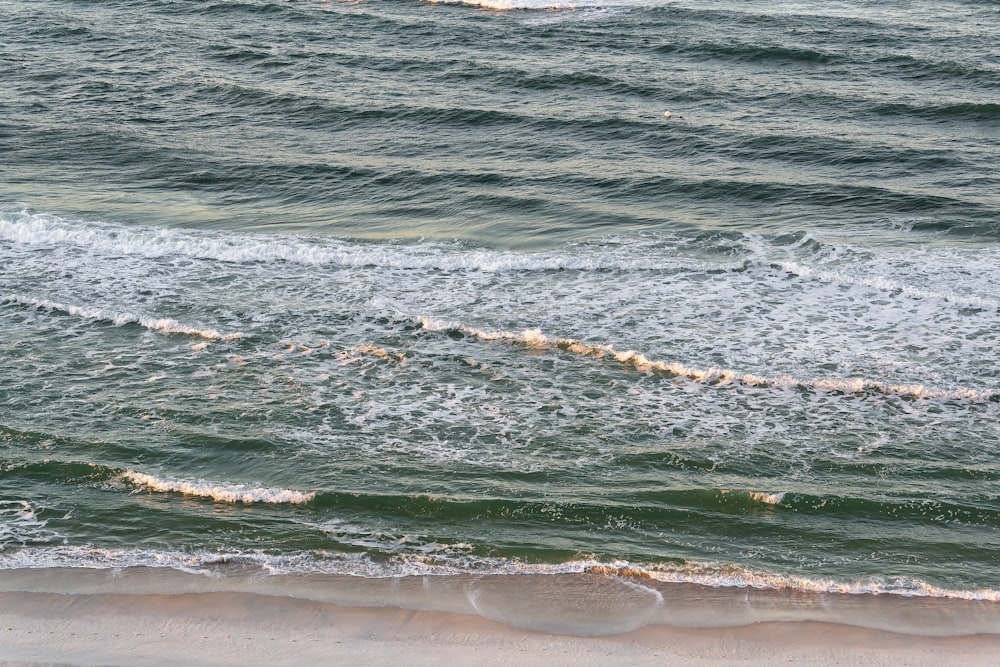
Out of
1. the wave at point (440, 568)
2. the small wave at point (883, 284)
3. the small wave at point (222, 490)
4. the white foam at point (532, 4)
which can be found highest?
the white foam at point (532, 4)

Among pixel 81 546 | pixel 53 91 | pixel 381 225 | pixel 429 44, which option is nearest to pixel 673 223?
pixel 381 225

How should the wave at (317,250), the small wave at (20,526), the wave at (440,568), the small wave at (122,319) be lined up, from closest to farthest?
the wave at (440,568) < the small wave at (20,526) < the small wave at (122,319) < the wave at (317,250)

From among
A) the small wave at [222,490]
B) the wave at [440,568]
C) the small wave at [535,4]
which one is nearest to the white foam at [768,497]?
the wave at [440,568]

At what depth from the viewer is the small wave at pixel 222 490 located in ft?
26.1

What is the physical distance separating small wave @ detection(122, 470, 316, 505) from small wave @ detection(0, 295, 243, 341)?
277 cm

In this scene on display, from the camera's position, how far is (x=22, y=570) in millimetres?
7105

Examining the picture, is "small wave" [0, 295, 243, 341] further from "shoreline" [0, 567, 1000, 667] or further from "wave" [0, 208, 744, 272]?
"shoreline" [0, 567, 1000, 667]

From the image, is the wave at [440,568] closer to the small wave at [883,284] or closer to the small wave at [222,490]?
the small wave at [222,490]

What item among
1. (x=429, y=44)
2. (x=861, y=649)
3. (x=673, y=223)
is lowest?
(x=861, y=649)

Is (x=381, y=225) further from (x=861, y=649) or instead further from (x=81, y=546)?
(x=861, y=649)

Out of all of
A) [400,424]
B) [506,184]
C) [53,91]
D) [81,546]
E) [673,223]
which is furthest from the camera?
[53,91]

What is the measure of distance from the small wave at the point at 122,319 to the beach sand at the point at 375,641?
445cm

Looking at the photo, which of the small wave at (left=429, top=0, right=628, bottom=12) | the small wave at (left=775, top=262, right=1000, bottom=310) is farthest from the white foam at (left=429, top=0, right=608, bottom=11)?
the small wave at (left=775, top=262, right=1000, bottom=310)

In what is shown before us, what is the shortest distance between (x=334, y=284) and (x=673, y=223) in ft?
15.8
